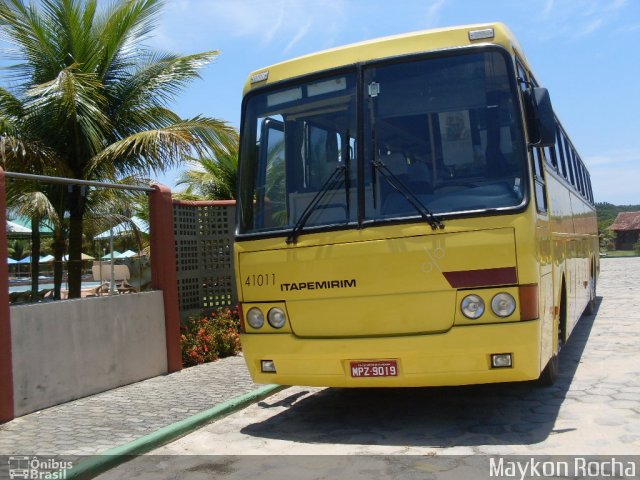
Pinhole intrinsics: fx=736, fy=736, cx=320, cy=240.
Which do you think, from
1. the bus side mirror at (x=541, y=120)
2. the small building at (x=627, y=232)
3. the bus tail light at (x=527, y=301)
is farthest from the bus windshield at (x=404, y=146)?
the small building at (x=627, y=232)

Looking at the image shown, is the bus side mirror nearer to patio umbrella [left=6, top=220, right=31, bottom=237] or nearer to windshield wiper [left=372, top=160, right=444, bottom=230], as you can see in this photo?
windshield wiper [left=372, top=160, right=444, bottom=230]

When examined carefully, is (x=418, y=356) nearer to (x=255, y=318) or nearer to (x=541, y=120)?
(x=255, y=318)

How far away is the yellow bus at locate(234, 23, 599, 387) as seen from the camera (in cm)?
595

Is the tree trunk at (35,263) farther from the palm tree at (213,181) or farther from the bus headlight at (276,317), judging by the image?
the palm tree at (213,181)

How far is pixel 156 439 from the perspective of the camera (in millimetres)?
6570

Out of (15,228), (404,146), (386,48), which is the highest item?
(386,48)

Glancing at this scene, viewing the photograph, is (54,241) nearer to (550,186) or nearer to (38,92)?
(38,92)

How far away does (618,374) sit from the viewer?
28.4 feet

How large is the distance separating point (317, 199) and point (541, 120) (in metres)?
2.05

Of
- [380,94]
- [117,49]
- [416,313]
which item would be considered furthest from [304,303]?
[117,49]

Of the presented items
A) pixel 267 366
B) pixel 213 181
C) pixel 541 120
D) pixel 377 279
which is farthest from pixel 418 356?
pixel 213 181

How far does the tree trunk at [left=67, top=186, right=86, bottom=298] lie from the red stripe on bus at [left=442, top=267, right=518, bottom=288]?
15.1ft

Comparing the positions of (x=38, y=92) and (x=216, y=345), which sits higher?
(x=38, y=92)

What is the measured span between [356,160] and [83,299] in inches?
156
